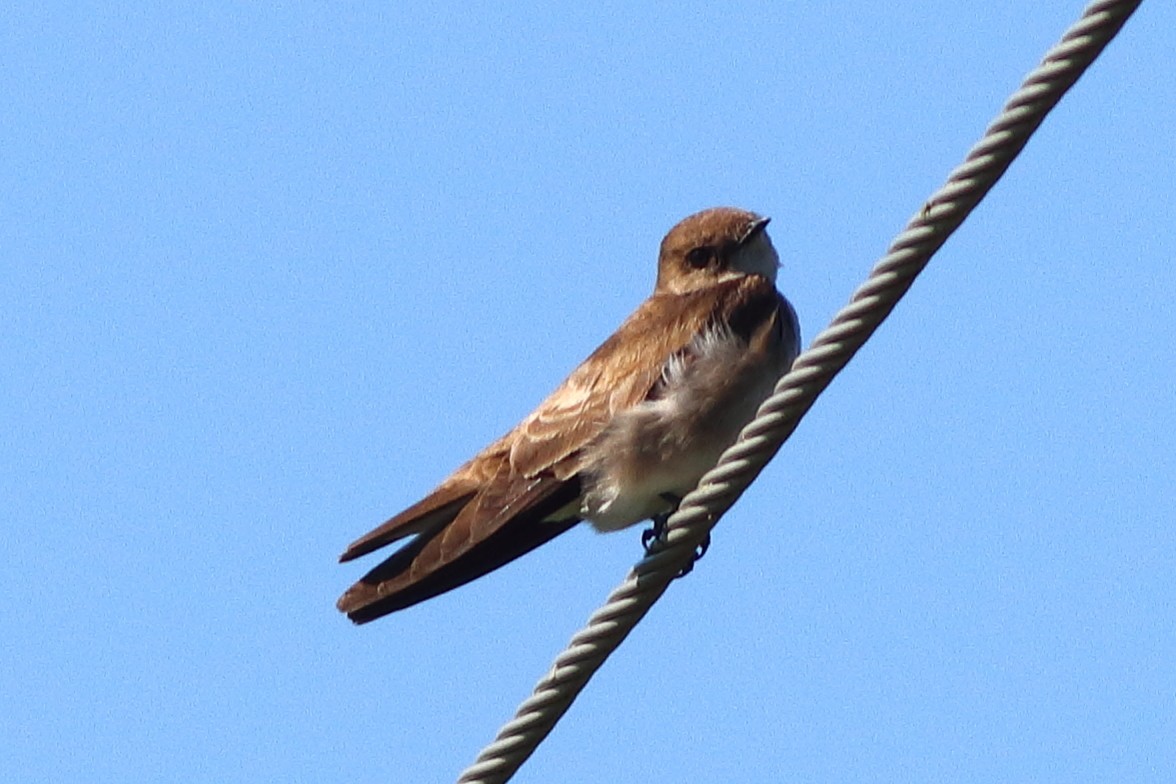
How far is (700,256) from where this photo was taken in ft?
27.1

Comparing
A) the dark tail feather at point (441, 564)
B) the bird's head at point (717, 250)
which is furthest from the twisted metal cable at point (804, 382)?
the bird's head at point (717, 250)

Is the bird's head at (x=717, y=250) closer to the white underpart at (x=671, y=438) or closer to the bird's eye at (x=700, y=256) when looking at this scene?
the bird's eye at (x=700, y=256)

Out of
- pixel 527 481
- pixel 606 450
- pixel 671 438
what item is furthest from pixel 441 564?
pixel 671 438

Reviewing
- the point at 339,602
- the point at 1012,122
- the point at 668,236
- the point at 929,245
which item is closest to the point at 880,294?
the point at 929,245

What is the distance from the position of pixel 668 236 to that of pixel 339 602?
8.31ft

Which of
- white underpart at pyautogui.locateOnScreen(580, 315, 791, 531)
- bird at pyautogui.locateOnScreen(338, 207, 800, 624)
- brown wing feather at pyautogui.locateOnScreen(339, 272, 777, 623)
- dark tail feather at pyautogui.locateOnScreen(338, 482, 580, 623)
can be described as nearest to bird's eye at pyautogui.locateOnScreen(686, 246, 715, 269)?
brown wing feather at pyautogui.locateOnScreen(339, 272, 777, 623)

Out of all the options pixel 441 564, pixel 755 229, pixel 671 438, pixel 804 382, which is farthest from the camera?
pixel 755 229

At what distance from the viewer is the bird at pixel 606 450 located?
6.68 meters

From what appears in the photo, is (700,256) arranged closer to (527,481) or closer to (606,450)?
(606,450)

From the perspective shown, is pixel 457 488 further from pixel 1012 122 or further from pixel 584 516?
pixel 1012 122

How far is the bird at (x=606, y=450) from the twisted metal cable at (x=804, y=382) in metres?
1.77

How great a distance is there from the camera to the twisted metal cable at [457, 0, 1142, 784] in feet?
13.2

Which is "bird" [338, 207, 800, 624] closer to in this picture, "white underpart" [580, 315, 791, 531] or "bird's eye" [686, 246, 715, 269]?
"white underpart" [580, 315, 791, 531]

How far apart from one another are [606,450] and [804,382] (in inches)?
96.0
